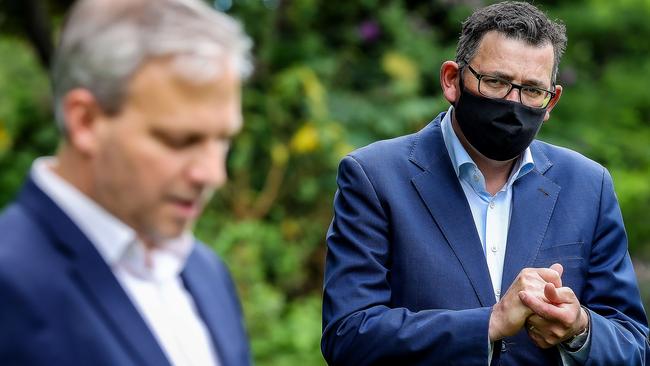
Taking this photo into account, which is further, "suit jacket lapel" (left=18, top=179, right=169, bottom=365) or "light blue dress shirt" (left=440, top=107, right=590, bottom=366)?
"light blue dress shirt" (left=440, top=107, right=590, bottom=366)

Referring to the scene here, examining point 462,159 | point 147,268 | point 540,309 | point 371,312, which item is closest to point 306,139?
point 462,159

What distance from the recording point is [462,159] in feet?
10.9

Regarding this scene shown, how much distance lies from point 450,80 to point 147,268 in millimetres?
1812

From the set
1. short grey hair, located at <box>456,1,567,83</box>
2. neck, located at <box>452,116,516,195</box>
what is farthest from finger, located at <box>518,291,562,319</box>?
short grey hair, located at <box>456,1,567,83</box>

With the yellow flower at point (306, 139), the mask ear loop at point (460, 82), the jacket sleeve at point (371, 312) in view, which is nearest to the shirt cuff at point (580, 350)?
the jacket sleeve at point (371, 312)

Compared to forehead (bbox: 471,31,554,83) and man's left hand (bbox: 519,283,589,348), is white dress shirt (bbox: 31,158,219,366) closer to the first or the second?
man's left hand (bbox: 519,283,589,348)

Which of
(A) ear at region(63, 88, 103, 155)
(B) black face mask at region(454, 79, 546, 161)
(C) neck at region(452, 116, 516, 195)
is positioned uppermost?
(A) ear at region(63, 88, 103, 155)

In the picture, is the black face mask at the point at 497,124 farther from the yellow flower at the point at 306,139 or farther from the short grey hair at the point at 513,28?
the yellow flower at the point at 306,139

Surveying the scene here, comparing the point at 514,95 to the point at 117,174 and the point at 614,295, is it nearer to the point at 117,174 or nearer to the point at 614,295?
the point at 614,295

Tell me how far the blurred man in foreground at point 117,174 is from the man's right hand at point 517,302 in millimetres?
1355

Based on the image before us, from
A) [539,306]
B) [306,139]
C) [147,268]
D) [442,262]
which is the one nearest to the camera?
[147,268]

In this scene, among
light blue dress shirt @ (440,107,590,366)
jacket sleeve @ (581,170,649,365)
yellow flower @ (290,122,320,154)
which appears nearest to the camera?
jacket sleeve @ (581,170,649,365)

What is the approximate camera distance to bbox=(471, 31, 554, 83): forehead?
3.21 m

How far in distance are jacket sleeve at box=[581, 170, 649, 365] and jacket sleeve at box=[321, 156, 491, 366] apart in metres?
0.40
